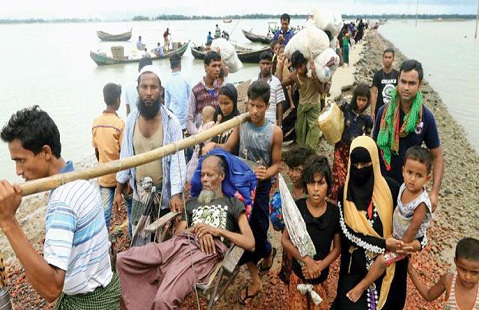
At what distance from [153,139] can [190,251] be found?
1082mm

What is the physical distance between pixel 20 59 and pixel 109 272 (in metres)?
35.3

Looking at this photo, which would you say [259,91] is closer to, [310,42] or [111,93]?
Answer: [111,93]

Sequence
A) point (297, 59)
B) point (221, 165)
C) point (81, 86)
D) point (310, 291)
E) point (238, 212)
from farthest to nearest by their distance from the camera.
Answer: point (81, 86) < point (297, 59) < point (221, 165) < point (238, 212) < point (310, 291)

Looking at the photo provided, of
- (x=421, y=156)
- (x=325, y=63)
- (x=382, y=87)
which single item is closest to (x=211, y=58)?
(x=325, y=63)

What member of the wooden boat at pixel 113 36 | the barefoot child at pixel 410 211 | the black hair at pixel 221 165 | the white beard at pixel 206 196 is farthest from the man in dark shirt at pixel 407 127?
the wooden boat at pixel 113 36

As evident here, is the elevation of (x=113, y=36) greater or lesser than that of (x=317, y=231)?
lesser

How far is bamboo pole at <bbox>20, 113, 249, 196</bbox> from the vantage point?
1.62m

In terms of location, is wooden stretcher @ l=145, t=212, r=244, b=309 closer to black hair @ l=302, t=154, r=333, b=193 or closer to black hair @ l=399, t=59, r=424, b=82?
black hair @ l=302, t=154, r=333, b=193

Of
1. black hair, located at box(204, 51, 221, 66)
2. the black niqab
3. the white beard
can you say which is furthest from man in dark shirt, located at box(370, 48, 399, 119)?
the white beard

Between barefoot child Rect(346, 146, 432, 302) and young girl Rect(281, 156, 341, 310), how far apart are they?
26 centimetres

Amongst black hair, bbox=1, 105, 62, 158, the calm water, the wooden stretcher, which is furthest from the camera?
the calm water

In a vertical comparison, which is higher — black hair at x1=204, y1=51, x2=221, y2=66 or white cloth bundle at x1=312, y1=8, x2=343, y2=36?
white cloth bundle at x1=312, y1=8, x2=343, y2=36

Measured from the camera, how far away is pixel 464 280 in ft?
6.81

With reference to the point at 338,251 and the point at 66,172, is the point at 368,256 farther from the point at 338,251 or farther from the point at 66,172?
the point at 66,172
